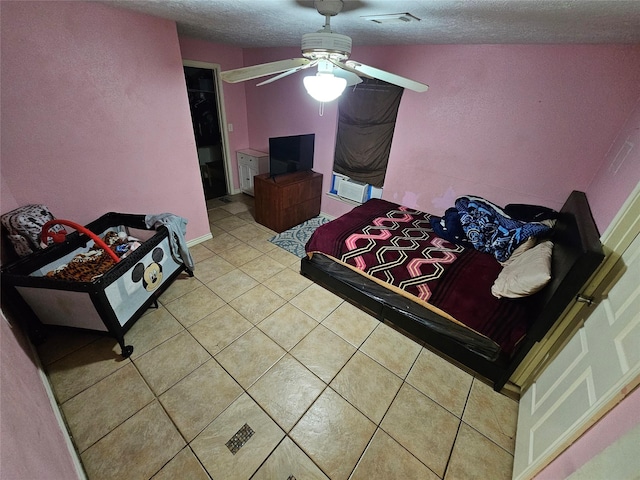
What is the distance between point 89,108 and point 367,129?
2.72 metres

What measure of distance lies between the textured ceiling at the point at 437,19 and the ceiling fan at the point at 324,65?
0.90ft

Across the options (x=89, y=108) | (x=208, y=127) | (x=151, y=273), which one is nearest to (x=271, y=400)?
(x=151, y=273)

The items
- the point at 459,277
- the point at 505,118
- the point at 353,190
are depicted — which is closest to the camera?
the point at 459,277

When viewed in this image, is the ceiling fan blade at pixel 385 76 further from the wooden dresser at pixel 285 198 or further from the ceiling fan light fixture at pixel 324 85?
the wooden dresser at pixel 285 198

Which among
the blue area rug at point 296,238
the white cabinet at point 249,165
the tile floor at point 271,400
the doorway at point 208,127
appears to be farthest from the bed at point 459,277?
the doorway at point 208,127

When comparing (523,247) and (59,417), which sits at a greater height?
(523,247)

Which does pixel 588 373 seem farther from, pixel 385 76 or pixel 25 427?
pixel 25 427

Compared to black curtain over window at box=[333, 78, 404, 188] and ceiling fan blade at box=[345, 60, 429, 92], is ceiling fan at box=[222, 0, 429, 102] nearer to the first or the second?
ceiling fan blade at box=[345, 60, 429, 92]

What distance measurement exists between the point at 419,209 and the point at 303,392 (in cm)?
247

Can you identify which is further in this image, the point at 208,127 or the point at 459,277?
the point at 208,127

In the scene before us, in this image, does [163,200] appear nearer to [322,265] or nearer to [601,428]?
[322,265]

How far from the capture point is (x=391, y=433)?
61.2 inches

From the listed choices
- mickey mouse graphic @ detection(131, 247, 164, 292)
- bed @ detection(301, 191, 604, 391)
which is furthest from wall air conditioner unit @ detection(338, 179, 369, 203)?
mickey mouse graphic @ detection(131, 247, 164, 292)

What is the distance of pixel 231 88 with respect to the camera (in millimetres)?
4082
